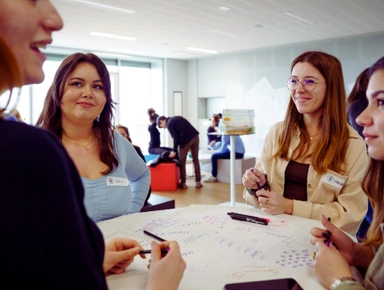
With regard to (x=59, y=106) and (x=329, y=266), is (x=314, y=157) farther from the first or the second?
(x=59, y=106)

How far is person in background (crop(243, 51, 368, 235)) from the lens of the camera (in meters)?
1.60

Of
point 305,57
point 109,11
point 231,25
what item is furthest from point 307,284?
point 231,25

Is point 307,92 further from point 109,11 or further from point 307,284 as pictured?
point 109,11

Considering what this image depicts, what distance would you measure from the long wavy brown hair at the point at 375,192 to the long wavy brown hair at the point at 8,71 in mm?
1029

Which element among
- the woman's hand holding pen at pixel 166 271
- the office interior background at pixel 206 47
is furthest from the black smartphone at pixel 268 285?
the office interior background at pixel 206 47

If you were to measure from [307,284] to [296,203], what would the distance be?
69 centimetres

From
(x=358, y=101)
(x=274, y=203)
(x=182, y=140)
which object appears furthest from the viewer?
(x=182, y=140)

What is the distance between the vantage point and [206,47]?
371 inches

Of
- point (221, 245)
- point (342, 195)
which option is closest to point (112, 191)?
point (221, 245)

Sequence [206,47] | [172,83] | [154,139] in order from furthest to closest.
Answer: [172,83] → [206,47] → [154,139]

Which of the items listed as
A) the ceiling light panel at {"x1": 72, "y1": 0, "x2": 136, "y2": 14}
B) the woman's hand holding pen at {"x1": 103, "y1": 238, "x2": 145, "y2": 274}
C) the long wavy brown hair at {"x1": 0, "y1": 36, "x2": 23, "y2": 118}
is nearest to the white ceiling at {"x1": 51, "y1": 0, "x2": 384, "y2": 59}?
the ceiling light panel at {"x1": 72, "y1": 0, "x2": 136, "y2": 14}

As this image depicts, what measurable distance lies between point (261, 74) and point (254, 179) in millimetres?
9001

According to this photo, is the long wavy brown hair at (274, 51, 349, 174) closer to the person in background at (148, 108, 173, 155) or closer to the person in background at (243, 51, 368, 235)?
the person in background at (243, 51, 368, 235)

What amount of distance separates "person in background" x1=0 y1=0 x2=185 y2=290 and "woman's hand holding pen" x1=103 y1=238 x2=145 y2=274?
0.48 meters
